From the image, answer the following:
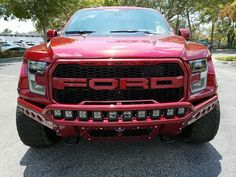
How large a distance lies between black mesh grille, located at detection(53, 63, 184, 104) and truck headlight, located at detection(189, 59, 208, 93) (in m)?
0.16

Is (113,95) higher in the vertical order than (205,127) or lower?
higher

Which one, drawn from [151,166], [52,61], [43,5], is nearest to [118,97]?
[52,61]

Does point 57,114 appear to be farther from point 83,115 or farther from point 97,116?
point 97,116

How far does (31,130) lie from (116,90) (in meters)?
1.20

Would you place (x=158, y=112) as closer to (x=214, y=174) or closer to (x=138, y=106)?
(x=138, y=106)

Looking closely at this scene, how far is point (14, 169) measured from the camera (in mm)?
3391

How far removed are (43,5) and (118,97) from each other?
78.9ft

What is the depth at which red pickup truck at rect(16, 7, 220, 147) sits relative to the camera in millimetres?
2887

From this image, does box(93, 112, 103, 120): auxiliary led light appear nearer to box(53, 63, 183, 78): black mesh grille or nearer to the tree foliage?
box(53, 63, 183, 78): black mesh grille

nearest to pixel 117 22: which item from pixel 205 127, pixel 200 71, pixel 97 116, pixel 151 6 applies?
pixel 200 71

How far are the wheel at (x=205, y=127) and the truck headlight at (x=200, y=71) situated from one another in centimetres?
53

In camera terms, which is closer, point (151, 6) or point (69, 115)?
point (69, 115)

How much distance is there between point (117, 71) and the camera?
2.90 meters

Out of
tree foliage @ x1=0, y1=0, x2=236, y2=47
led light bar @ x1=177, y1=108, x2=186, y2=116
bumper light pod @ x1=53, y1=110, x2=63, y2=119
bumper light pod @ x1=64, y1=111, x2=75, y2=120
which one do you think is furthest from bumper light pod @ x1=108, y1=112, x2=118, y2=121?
tree foliage @ x1=0, y1=0, x2=236, y2=47
